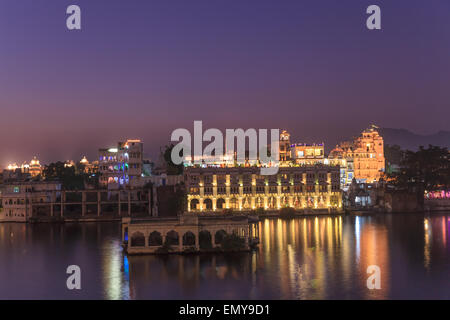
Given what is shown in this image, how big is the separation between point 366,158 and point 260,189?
114 ft

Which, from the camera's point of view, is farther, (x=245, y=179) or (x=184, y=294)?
(x=245, y=179)

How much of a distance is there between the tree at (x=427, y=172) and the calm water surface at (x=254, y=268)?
952 inches

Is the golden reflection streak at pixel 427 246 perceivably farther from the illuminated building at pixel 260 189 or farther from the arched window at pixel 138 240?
the arched window at pixel 138 240

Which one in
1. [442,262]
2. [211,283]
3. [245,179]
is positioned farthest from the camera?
[245,179]

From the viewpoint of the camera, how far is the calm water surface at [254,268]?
96.7ft

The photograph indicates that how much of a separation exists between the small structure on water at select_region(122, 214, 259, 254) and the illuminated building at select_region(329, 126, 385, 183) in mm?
62726

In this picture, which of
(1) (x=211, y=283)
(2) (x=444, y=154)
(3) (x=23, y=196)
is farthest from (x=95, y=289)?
(2) (x=444, y=154)

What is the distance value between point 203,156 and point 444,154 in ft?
110

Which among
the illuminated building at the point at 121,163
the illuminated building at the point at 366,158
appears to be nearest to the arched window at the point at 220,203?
the illuminated building at the point at 121,163

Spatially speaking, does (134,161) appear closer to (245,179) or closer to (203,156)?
(203,156)

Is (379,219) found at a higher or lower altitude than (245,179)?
lower

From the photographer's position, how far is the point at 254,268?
1351 inches
